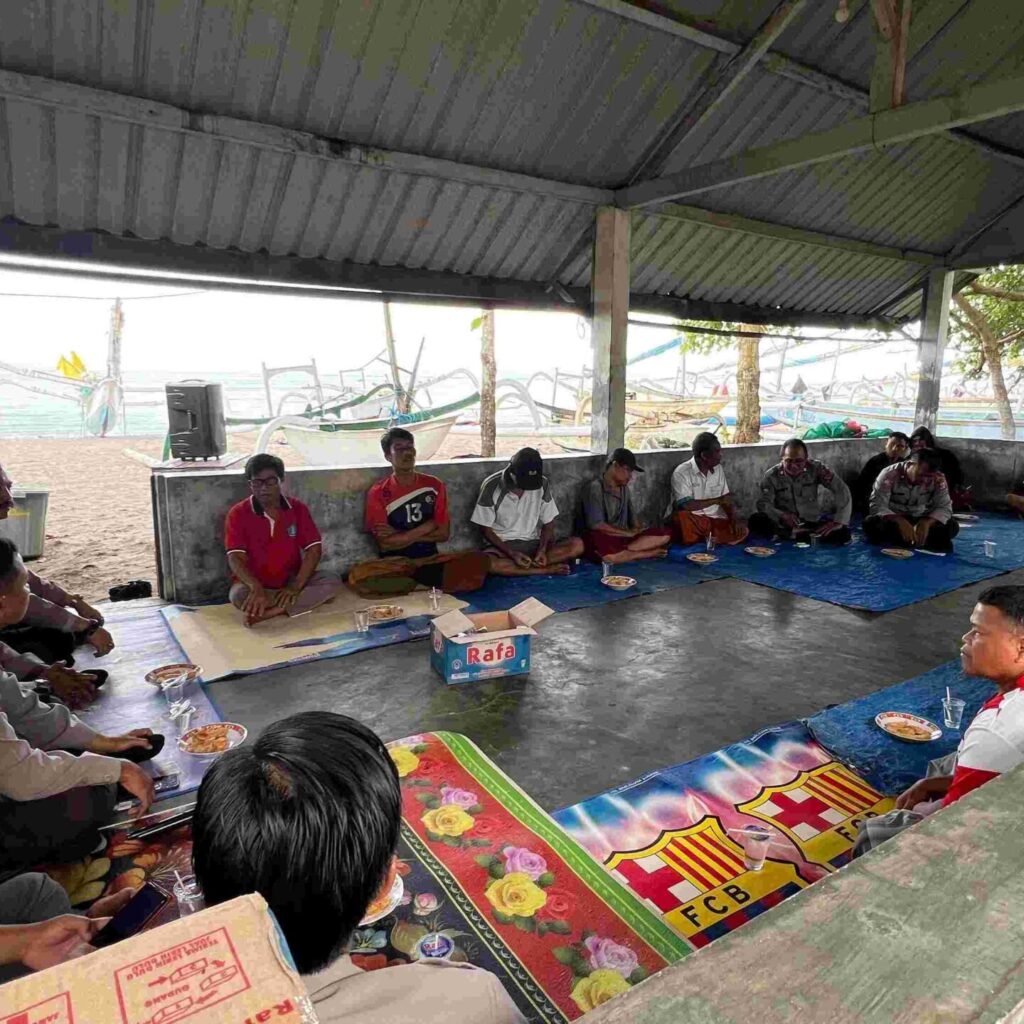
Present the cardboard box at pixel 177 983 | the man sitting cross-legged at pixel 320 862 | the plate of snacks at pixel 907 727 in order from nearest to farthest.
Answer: the cardboard box at pixel 177 983 < the man sitting cross-legged at pixel 320 862 < the plate of snacks at pixel 907 727

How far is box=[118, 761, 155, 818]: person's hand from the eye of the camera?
8.26ft

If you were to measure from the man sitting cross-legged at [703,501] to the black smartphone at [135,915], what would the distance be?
6048mm

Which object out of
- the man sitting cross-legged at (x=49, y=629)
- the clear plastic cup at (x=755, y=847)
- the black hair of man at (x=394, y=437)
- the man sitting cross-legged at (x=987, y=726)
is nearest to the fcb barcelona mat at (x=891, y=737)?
the man sitting cross-legged at (x=987, y=726)

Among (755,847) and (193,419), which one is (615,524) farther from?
(755,847)

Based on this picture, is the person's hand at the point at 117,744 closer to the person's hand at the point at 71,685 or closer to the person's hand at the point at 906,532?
the person's hand at the point at 71,685

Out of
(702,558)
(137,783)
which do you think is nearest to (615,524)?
(702,558)

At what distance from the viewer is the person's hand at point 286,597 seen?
5.01 m

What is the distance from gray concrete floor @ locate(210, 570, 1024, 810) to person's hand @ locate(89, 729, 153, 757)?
766 mm

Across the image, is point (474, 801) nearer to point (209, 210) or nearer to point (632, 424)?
point (209, 210)

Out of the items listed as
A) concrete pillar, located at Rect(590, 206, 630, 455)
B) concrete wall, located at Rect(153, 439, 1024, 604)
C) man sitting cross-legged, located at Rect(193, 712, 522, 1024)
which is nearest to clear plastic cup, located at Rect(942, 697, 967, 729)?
man sitting cross-legged, located at Rect(193, 712, 522, 1024)

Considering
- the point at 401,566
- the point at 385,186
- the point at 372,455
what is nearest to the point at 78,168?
the point at 385,186

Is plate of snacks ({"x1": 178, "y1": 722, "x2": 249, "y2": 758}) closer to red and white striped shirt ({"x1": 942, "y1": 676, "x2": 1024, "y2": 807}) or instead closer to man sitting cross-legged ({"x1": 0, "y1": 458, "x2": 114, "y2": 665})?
man sitting cross-legged ({"x1": 0, "y1": 458, "x2": 114, "y2": 665})

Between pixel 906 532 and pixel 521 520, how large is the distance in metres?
3.95

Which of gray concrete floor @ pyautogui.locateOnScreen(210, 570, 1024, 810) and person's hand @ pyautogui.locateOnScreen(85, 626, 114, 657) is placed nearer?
gray concrete floor @ pyautogui.locateOnScreen(210, 570, 1024, 810)
